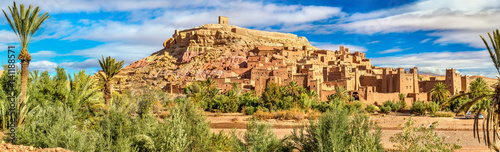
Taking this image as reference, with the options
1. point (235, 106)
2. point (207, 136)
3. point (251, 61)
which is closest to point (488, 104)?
point (207, 136)

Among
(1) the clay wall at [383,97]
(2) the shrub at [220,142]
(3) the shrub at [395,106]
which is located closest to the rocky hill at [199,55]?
(1) the clay wall at [383,97]

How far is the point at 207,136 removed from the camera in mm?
8789

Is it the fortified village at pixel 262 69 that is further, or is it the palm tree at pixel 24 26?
the fortified village at pixel 262 69

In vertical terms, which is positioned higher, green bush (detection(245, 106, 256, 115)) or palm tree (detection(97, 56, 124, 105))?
palm tree (detection(97, 56, 124, 105))

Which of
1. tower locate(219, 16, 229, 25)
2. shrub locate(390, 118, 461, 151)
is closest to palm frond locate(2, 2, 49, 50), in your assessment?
shrub locate(390, 118, 461, 151)

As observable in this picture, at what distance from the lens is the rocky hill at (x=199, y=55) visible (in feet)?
169

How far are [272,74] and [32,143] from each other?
3432 cm

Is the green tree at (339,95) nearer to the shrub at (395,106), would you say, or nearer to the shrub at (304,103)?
the shrub at (395,106)

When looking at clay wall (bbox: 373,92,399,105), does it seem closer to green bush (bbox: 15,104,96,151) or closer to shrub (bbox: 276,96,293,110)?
shrub (bbox: 276,96,293,110)

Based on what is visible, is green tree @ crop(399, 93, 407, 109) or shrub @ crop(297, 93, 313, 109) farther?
green tree @ crop(399, 93, 407, 109)

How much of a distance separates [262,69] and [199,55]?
21493 millimetres

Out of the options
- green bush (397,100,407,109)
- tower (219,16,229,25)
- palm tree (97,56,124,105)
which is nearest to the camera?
palm tree (97,56,124,105)

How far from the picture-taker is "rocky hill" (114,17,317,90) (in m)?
51.6

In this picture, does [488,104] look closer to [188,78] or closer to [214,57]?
[188,78]
